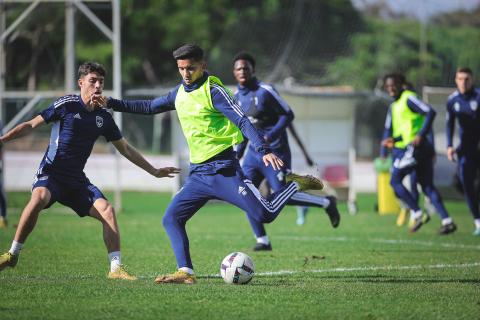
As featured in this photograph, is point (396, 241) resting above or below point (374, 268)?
below

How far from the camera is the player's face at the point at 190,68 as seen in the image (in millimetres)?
8930

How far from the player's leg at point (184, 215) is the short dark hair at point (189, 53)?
3.66 feet

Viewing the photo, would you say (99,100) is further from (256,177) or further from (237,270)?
(256,177)

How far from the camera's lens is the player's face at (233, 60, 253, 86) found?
42.4 feet

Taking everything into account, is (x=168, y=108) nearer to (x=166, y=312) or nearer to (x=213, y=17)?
(x=166, y=312)

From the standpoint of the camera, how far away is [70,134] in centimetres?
949

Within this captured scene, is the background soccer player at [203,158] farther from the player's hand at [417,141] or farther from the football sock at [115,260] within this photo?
the player's hand at [417,141]

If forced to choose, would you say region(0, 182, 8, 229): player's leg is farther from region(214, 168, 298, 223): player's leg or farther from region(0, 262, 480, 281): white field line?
region(214, 168, 298, 223): player's leg

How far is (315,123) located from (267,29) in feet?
23.6

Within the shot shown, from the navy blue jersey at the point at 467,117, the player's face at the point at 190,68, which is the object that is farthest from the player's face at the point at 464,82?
the player's face at the point at 190,68

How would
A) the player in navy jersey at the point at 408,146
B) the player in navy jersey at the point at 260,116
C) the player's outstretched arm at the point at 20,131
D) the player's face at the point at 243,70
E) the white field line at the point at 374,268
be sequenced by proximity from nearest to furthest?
the player's outstretched arm at the point at 20,131 → the white field line at the point at 374,268 → the player's face at the point at 243,70 → the player in navy jersey at the point at 260,116 → the player in navy jersey at the point at 408,146

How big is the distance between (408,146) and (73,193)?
7.38m

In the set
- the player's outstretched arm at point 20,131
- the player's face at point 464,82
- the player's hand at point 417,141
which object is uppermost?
the player's face at point 464,82

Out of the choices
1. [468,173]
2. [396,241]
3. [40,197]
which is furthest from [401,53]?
[40,197]
